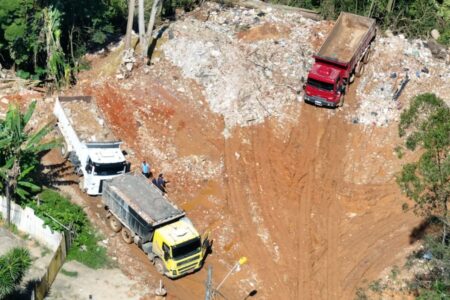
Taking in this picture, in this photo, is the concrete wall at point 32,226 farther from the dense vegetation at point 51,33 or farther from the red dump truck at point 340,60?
the red dump truck at point 340,60

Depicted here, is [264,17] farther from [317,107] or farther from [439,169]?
[439,169]

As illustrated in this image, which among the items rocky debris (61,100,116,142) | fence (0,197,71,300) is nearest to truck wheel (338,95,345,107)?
rocky debris (61,100,116,142)

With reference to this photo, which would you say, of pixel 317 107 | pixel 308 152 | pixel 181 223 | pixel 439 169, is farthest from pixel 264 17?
pixel 439 169

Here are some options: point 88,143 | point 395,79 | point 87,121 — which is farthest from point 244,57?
point 88,143

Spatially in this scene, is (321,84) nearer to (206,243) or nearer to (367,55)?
(367,55)

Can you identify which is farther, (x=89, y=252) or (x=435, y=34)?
(x=435, y=34)
